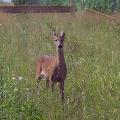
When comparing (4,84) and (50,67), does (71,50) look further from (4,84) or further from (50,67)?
(4,84)

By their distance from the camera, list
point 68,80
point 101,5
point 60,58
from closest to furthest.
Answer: point 60,58 → point 68,80 → point 101,5

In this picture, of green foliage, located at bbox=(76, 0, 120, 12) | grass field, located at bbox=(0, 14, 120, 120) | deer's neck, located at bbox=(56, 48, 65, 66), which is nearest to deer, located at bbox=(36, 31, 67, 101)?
deer's neck, located at bbox=(56, 48, 65, 66)

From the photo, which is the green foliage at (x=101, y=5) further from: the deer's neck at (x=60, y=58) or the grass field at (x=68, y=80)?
the deer's neck at (x=60, y=58)

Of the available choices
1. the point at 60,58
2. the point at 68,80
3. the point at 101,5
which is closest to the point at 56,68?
the point at 60,58

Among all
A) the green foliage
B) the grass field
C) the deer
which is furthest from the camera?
the green foliage

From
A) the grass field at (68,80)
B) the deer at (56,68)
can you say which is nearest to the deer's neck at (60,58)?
the deer at (56,68)

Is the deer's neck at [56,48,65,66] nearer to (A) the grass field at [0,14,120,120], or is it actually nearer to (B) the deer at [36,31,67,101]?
(B) the deer at [36,31,67,101]

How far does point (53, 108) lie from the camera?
5.21 metres

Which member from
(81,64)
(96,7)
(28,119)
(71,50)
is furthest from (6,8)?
(28,119)

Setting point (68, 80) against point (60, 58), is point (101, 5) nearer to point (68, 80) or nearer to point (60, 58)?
point (68, 80)

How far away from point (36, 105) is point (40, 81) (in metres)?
1.58

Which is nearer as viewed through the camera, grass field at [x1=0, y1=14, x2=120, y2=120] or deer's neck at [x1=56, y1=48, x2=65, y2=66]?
grass field at [x1=0, y1=14, x2=120, y2=120]

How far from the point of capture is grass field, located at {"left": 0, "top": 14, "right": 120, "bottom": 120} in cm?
500

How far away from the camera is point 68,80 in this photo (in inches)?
261
